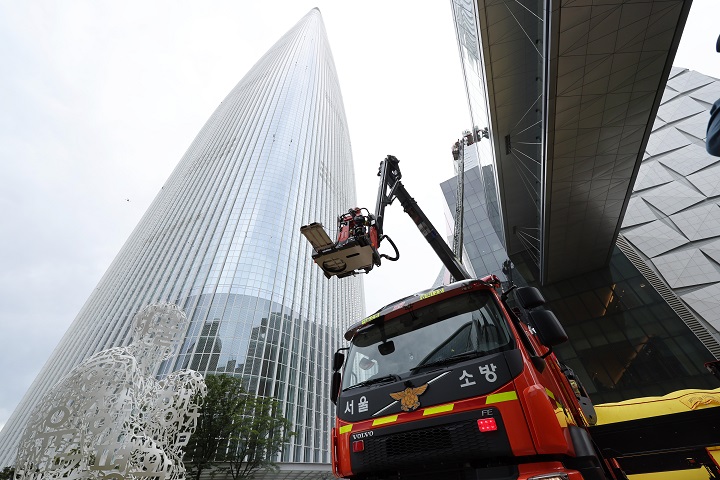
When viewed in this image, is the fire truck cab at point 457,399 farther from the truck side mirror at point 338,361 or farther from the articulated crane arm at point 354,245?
the articulated crane arm at point 354,245

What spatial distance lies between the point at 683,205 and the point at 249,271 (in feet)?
145

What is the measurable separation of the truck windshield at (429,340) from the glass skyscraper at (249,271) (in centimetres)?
3649

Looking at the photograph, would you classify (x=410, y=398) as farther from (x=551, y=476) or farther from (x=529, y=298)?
(x=529, y=298)

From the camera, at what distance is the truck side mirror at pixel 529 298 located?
4039mm

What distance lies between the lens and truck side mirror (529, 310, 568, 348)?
3505mm

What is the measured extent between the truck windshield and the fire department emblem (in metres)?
0.28

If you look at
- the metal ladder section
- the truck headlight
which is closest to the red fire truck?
the truck headlight

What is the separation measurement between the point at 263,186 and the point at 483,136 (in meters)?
45.2

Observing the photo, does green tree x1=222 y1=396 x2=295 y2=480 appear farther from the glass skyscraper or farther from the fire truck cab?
the glass skyscraper

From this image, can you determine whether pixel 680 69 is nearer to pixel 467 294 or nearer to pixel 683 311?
pixel 683 311

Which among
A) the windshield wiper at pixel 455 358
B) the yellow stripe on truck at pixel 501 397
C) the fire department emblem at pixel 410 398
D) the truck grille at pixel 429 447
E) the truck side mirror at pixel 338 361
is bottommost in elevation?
the truck grille at pixel 429 447

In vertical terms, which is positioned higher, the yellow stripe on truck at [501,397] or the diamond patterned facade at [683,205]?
the diamond patterned facade at [683,205]

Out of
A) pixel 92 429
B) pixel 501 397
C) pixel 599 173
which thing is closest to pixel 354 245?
pixel 501 397

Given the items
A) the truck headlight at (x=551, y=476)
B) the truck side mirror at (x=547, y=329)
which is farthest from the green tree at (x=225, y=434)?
the truck headlight at (x=551, y=476)
